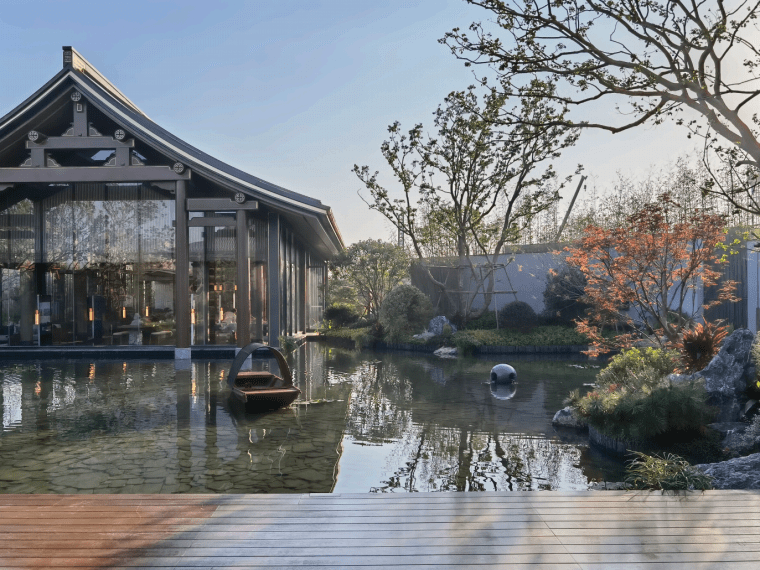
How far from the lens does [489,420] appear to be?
331 inches

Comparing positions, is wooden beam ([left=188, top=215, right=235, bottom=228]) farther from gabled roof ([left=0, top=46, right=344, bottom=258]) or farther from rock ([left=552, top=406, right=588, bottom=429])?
rock ([left=552, top=406, right=588, bottom=429])

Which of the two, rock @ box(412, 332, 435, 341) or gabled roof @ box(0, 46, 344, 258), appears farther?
rock @ box(412, 332, 435, 341)

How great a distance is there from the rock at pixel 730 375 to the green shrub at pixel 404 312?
481 inches

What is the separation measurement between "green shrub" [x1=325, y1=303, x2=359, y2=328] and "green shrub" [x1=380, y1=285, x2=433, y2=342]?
18.3 ft

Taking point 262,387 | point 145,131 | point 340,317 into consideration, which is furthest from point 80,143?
point 340,317

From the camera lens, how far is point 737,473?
4.99 meters

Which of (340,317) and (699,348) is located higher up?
(340,317)

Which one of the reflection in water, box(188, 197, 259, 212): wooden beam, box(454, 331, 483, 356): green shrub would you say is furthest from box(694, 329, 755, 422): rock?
box(188, 197, 259, 212): wooden beam

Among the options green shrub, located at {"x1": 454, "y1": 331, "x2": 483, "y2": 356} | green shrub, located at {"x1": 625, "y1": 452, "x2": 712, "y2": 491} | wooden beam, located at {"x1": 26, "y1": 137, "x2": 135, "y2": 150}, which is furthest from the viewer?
green shrub, located at {"x1": 454, "y1": 331, "x2": 483, "y2": 356}

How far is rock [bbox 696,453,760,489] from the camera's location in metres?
4.84

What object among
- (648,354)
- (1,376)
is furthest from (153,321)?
(648,354)

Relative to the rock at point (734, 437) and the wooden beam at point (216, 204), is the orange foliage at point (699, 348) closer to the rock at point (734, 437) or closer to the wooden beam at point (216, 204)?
the rock at point (734, 437)

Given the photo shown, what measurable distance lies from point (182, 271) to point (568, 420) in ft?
34.5

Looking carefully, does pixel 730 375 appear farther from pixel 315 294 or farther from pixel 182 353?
pixel 315 294
